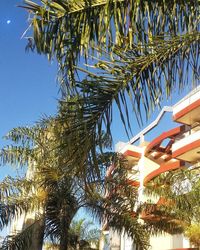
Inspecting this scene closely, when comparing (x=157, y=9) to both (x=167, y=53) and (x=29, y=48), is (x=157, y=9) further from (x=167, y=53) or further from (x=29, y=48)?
(x=29, y=48)

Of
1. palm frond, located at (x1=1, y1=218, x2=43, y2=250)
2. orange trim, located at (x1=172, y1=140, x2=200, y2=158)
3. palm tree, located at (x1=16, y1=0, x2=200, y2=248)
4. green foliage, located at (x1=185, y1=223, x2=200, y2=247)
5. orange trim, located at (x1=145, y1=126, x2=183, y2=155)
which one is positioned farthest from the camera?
orange trim, located at (x1=145, y1=126, x2=183, y2=155)

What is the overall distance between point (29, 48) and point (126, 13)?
1.17 metres

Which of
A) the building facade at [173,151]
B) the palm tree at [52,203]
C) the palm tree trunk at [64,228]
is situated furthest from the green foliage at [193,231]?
the palm tree trunk at [64,228]

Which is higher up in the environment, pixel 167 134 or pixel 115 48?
pixel 167 134

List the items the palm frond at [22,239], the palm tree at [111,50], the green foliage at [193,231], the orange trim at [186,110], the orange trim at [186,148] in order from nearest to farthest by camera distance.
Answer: the palm tree at [111,50]
the palm frond at [22,239]
the green foliage at [193,231]
the orange trim at [186,148]
the orange trim at [186,110]

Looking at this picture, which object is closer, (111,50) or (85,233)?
(111,50)

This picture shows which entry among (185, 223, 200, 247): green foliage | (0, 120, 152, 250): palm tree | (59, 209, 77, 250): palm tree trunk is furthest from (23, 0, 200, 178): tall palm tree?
(185, 223, 200, 247): green foliage

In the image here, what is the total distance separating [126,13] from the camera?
204 inches

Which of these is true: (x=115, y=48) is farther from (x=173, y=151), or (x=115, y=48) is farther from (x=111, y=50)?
(x=173, y=151)

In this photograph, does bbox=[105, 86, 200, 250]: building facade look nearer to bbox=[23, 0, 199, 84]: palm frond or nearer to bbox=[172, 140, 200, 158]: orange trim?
bbox=[172, 140, 200, 158]: orange trim

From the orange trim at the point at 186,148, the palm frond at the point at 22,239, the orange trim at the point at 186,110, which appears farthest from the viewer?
the orange trim at the point at 186,110

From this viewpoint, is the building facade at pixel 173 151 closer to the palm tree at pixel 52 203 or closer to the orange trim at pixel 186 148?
the orange trim at pixel 186 148

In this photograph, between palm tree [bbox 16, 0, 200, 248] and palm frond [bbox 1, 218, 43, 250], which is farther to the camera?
palm frond [bbox 1, 218, 43, 250]

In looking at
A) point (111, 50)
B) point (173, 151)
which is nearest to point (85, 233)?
point (173, 151)
